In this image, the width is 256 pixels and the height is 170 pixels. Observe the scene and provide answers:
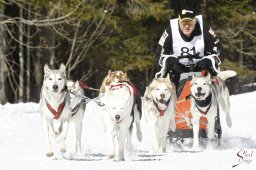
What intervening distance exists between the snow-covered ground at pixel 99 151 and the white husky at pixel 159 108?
0.24 m

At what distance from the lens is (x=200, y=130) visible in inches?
361

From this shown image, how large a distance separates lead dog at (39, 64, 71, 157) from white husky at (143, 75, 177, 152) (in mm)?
1073

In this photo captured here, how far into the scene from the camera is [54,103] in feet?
24.5

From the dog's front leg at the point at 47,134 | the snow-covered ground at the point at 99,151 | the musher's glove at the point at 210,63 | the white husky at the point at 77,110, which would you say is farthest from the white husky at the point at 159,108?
the dog's front leg at the point at 47,134

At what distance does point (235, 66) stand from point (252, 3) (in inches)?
178

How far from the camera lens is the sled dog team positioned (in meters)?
7.00

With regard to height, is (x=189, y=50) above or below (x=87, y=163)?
above

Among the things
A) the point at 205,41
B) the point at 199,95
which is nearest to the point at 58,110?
the point at 199,95

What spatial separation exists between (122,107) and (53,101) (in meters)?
1.01

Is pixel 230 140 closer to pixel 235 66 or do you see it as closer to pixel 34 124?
pixel 34 124

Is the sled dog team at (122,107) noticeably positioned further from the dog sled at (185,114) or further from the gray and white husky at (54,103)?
the dog sled at (185,114)

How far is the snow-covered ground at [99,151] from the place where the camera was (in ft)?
21.6

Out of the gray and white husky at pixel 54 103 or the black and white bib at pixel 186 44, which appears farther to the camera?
the black and white bib at pixel 186 44

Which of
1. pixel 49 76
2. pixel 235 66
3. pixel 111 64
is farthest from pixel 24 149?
pixel 235 66
